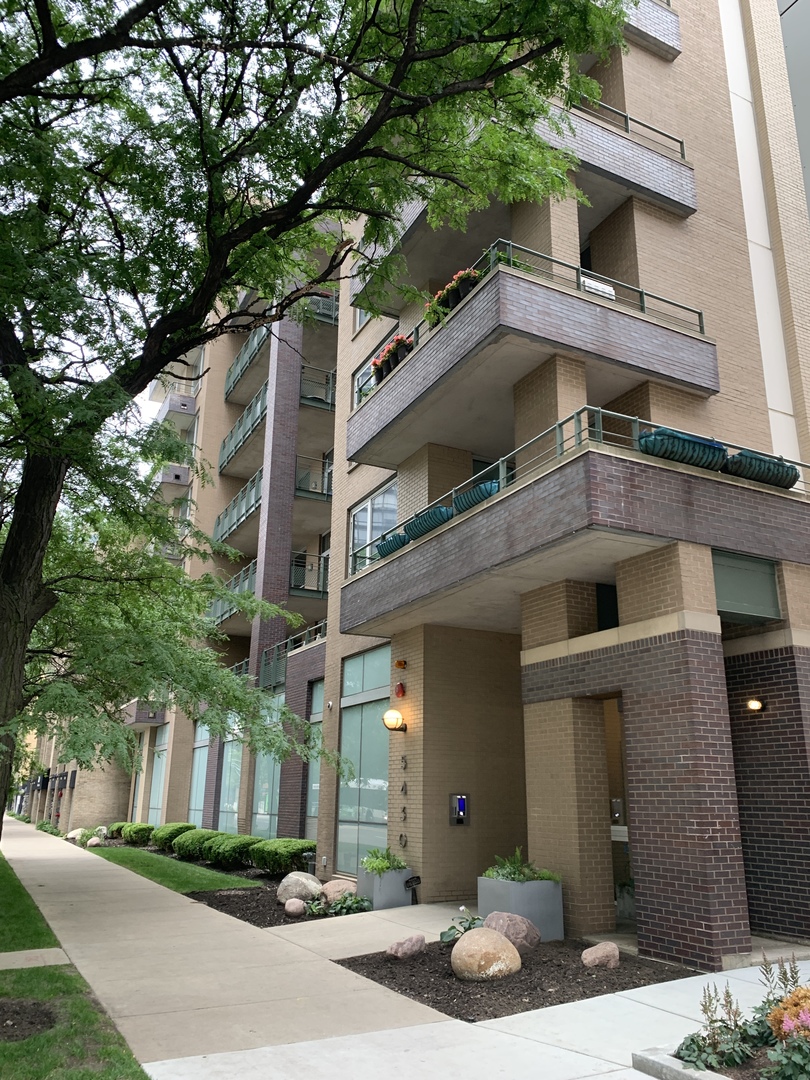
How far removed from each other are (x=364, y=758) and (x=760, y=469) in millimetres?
9953

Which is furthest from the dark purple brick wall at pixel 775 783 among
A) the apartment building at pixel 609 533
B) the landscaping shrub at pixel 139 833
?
the landscaping shrub at pixel 139 833

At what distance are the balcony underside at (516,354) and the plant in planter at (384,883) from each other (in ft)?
25.5

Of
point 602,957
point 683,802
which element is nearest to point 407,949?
point 602,957

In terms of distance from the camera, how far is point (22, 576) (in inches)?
316

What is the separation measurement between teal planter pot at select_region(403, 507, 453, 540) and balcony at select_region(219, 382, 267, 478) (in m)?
14.9

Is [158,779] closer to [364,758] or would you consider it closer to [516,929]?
[364,758]

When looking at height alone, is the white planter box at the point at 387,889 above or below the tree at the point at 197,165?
below

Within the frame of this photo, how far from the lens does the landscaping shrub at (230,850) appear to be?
20.9m

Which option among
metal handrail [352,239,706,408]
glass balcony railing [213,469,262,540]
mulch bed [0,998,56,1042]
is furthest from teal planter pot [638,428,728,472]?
glass balcony railing [213,469,262,540]

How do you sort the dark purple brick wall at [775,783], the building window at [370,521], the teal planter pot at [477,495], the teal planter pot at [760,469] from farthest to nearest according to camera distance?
the building window at [370,521] < the teal planter pot at [477,495] < the teal planter pot at [760,469] < the dark purple brick wall at [775,783]

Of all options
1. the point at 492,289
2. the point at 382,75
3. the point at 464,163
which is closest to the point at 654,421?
the point at 492,289

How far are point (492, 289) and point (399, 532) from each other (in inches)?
236

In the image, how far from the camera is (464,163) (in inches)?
346

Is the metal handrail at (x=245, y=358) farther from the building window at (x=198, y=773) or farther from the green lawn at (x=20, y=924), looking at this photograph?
the green lawn at (x=20, y=924)
